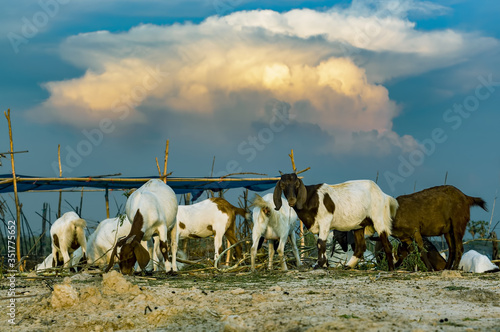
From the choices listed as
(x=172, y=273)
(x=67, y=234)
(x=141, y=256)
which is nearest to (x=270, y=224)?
(x=172, y=273)

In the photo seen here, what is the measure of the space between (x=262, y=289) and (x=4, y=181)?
10.2 metres

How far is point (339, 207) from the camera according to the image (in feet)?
34.7

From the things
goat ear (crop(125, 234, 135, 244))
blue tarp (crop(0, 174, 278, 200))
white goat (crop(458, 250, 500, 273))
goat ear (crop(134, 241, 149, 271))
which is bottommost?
white goat (crop(458, 250, 500, 273))

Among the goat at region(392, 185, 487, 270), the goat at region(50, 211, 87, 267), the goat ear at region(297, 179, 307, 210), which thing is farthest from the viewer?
the goat at region(50, 211, 87, 267)

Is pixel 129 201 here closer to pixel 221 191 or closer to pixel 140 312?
pixel 140 312

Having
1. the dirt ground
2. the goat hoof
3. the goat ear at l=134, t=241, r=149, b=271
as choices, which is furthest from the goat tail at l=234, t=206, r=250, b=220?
the dirt ground

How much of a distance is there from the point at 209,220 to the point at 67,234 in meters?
3.41

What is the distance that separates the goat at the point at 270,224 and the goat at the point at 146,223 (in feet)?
5.02

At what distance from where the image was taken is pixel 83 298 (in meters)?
6.68

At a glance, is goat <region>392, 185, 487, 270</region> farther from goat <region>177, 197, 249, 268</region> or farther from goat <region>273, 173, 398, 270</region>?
goat <region>177, 197, 249, 268</region>

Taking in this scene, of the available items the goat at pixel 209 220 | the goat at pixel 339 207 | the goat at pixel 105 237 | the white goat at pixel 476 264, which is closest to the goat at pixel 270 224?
the goat at pixel 339 207

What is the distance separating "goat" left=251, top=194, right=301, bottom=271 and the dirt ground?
2.98 m

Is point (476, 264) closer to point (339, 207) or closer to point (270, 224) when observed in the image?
point (339, 207)

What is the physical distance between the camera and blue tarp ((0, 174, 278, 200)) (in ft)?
52.6
